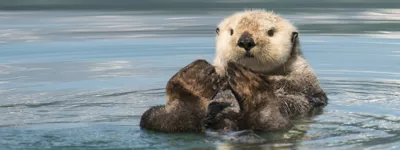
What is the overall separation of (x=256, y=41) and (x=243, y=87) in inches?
37.1

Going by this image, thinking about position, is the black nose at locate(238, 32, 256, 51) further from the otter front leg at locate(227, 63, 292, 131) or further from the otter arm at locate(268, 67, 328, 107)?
the otter front leg at locate(227, 63, 292, 131)

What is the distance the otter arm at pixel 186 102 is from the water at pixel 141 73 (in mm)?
66

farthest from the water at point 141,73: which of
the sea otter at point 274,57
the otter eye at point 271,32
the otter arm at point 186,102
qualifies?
the otter eye at point 271,32

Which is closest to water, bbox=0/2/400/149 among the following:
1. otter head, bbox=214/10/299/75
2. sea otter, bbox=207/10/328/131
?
sea otter, bbox=207/10/328/131

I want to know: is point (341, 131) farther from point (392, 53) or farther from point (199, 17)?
point (199, 17)

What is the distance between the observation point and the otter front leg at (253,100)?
19.6 ft

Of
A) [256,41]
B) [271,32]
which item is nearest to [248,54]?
[256,41]

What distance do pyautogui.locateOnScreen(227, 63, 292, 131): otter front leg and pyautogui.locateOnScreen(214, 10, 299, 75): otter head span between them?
0.66 m

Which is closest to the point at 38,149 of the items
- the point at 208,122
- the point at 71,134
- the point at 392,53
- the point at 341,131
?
the point at 71,134

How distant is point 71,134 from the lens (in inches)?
241

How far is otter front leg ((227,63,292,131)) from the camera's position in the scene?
597 cm

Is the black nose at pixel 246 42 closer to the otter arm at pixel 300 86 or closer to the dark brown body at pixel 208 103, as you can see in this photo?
the otter arm at pixel 300 86

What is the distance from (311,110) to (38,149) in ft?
7.16

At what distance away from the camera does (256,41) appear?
686 cm
